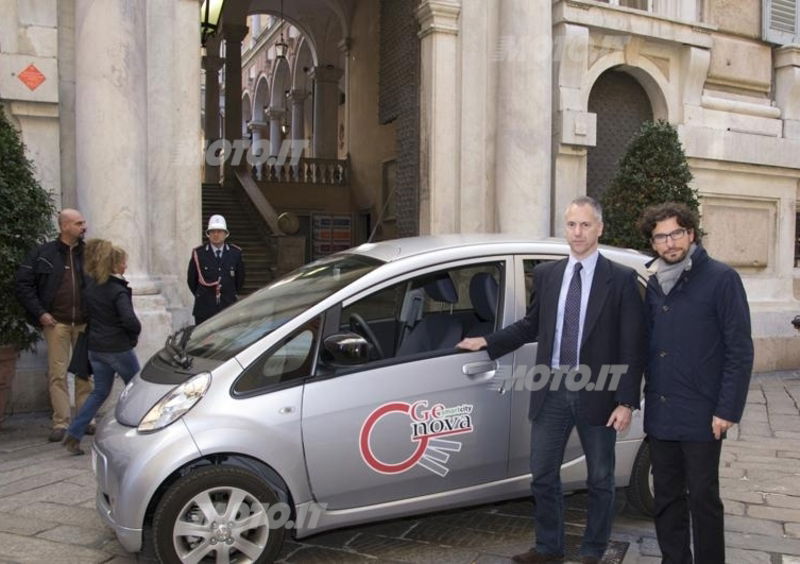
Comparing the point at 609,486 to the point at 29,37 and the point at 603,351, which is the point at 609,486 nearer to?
the point at 603,351

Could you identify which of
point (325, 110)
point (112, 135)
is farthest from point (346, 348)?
point (325, 110)

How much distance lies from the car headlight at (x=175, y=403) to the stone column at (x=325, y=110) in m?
18.6

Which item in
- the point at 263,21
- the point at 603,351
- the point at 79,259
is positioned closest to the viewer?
the point at 603,351

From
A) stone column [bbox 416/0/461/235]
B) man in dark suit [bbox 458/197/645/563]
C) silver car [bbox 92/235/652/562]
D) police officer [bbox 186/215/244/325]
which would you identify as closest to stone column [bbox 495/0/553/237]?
stone column [bbox 416/0/461/235]

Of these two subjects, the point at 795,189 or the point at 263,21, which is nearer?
the point at 795,189

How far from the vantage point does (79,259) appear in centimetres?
648

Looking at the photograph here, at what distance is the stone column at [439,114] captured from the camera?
9.59 m

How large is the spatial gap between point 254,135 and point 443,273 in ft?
99.2

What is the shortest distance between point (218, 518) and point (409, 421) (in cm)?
104

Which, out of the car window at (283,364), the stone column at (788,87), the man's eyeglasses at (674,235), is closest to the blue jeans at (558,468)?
the man's eyeglasses at (674,235)

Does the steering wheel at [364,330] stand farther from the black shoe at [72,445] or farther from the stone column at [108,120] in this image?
the stone column at [108,120]

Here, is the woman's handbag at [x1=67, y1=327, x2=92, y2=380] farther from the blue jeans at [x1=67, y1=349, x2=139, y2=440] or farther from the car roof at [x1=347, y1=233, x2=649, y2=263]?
the car roof at [x1=347, y1=233, x2=649, y2=263]

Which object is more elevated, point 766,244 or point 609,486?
point 766,244

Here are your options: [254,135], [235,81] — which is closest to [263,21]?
[254,135]
